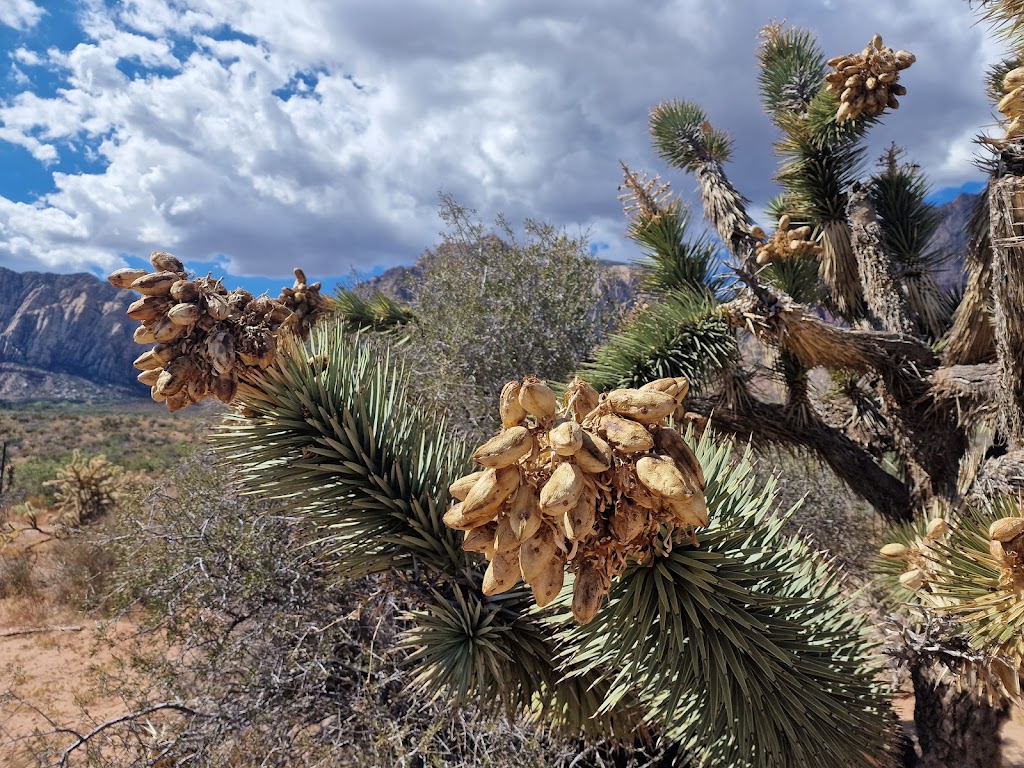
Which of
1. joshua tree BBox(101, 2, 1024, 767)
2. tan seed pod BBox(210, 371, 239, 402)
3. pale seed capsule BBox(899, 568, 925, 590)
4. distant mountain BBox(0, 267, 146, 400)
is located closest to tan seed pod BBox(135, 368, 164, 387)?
joshua tree BBox(101, 2, 1024, 767)

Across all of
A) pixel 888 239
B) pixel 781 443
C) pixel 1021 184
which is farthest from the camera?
pixel 888 239

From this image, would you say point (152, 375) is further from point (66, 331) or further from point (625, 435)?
point (66, 331)

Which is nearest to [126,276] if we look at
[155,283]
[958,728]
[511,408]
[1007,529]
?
[155,283]

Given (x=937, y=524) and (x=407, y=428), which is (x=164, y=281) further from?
(x=937, y=524)

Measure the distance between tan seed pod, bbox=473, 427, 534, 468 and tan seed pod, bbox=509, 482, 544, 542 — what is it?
0.06 m

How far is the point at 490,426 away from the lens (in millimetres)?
6406

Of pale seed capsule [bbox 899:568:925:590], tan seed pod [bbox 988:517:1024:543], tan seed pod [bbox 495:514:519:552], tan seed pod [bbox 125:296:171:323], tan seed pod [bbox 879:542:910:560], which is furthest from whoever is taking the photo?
tan seed pod [bbox 879:542:910:560]

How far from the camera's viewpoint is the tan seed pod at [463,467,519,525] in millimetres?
1179

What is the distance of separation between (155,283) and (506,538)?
1.36 meters

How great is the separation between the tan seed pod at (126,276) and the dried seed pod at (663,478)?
1.58 meters

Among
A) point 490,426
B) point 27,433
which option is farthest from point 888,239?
Result: point 27,433

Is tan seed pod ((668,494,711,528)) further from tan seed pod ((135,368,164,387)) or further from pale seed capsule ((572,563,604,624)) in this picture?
tan seed pod ((135,368,164,387))

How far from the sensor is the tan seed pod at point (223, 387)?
6.07 ft

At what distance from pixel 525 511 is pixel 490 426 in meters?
5.24
